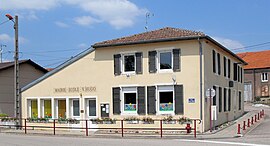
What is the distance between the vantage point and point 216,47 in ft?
85.9

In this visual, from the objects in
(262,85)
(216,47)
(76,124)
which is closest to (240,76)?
(216,47)

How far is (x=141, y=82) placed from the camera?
24.8 m

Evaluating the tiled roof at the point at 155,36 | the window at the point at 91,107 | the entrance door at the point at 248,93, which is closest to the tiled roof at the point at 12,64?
the window at the point at 91,107

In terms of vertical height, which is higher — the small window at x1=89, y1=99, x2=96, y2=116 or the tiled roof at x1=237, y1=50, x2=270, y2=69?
the tiled roof at x1=237, y1=50, x2=270, y2=69

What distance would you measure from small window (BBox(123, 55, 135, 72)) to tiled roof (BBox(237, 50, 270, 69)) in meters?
40.1

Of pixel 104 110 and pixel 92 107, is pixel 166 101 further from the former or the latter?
pixel 92 107

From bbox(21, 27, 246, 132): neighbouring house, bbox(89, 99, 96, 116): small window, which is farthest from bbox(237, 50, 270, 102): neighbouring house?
bbox(89, 99, 96, 116): small window

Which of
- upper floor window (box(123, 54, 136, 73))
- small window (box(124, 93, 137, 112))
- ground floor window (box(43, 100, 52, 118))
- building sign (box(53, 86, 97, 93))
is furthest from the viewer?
ground floor window (box(43, 100, 52, 118))

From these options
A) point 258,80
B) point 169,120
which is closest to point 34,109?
point 169,120

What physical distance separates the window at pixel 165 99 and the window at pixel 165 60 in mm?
1212

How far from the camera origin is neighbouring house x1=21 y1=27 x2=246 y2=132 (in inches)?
920

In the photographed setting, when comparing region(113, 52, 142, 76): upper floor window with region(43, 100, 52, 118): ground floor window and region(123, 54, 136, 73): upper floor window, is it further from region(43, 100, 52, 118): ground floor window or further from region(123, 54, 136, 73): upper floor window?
region(43, 100, 52, 118): ground floor window

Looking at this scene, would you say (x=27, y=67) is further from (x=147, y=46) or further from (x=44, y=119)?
(x=147, y=46)

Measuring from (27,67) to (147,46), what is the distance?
17.8 metres
